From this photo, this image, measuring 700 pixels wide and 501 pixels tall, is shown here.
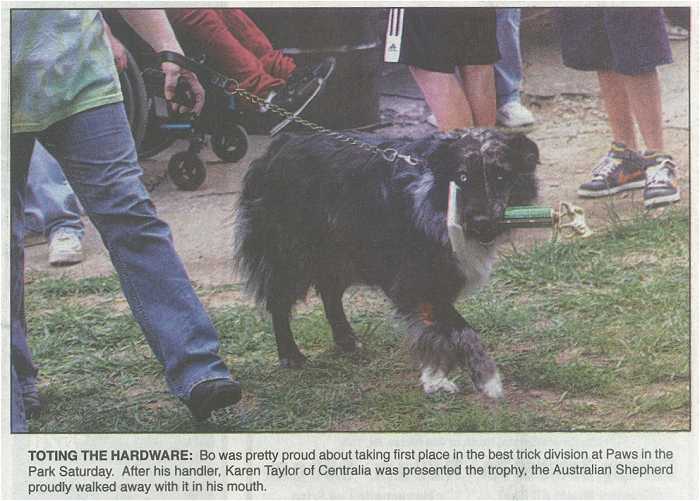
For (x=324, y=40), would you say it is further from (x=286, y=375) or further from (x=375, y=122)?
(x=286, y=375)

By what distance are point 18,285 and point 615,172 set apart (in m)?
1.70

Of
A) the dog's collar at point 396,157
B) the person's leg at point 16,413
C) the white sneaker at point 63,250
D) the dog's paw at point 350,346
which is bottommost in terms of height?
the person's leg at point 16,413

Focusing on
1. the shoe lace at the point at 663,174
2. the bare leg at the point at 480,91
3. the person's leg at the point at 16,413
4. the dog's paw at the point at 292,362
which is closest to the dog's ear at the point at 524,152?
the bare leg at the point at 480,91

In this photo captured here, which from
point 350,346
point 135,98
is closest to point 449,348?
point 350,346

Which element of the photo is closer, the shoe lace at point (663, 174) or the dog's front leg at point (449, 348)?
the dog's front leg at point (449, 348)

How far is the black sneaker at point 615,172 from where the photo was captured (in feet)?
10.2

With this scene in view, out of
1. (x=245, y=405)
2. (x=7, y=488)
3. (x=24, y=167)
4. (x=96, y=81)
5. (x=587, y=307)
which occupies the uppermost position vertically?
(x=96, y=81)

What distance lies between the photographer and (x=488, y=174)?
9.51 feet

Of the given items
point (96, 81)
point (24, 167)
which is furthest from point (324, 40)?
point (24, 167)

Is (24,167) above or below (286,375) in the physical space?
above

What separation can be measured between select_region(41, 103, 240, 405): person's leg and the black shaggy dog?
343 millimetres

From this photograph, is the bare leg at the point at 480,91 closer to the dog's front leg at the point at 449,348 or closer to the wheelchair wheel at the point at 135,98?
the dog's front leg at the point at 449,348

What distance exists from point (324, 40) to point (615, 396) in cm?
128

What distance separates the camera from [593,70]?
10.3 feet
